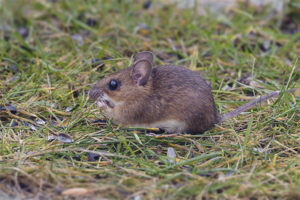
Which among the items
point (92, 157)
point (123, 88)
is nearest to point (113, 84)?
point (123, 88)

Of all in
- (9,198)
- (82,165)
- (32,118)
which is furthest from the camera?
(32,118)

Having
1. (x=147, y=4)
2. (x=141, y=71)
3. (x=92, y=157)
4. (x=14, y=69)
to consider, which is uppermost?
(x=147, y=4)

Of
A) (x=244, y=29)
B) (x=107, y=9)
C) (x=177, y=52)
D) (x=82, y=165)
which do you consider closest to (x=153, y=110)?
(x=82, y=165)

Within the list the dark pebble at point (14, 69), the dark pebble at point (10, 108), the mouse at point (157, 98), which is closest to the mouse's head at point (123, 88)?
the mouse at point (157, 98)

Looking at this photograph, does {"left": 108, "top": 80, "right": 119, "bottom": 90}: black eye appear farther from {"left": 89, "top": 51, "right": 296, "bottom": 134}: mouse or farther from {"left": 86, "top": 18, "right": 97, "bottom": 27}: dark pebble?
{"left": 86, "top": 18, "right": 97, "bottom": 27}: dark pebble

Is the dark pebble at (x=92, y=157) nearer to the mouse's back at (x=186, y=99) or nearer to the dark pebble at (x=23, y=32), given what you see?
the mouse's back at (x=186, y=99)

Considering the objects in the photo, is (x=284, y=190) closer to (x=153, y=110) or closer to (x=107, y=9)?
(x=153, y=110)

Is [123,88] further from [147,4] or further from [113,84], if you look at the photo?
[147,4]
